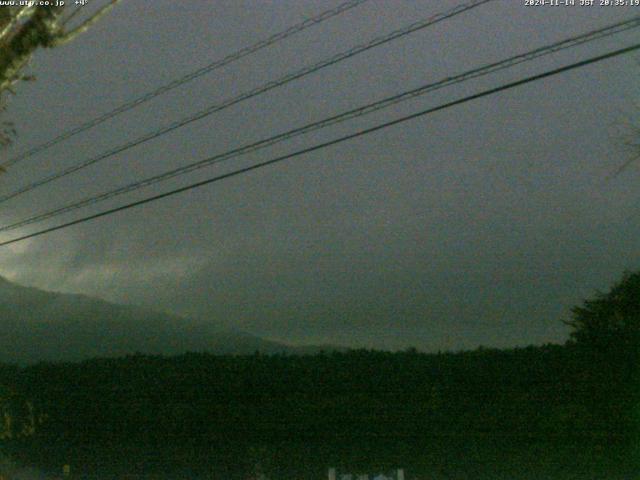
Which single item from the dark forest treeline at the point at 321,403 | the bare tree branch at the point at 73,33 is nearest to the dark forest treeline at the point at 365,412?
the dark forest treeline at the point at 321,403

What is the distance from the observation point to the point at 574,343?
11.6 metres

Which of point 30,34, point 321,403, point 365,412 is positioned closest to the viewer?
point 30,34

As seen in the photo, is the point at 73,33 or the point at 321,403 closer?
the point at 73,33

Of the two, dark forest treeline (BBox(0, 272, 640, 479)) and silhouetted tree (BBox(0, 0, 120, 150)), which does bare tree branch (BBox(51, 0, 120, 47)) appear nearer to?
silhouetted tree (BBox(0, 0, 120, 150))

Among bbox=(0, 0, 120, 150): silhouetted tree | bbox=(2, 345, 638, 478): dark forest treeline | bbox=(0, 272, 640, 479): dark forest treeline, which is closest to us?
bbox=(0, 0, 120, 150): silhouetted tree

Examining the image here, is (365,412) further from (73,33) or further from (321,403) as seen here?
(73,33)

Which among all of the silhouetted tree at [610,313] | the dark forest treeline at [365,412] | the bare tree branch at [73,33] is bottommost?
the dark forest treeline at [365,412]

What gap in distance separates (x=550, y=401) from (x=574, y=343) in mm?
939

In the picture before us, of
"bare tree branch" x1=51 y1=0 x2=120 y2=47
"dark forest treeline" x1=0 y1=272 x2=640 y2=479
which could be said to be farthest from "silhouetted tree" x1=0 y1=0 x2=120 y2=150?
"dark forest treeline" x1=0 y1=272 x2=640 y2=479

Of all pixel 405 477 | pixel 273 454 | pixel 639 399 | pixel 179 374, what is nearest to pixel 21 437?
pixel 179 374

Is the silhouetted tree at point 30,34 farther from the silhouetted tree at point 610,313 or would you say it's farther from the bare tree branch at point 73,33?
the silhouetted tree at point 610,313

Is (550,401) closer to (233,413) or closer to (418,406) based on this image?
(418,406)

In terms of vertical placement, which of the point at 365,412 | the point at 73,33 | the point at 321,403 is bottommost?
the point at 365,412

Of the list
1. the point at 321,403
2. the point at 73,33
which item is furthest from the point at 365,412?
the point at 73,33
